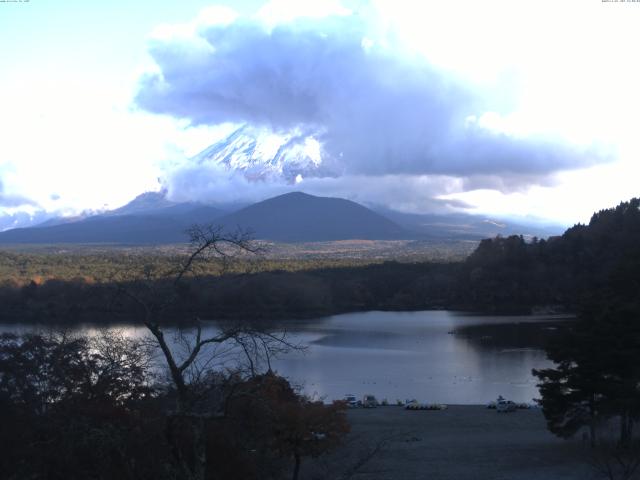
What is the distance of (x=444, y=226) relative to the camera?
177 m

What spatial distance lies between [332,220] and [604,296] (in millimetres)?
138313

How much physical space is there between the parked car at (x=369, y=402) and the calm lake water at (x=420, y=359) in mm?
908

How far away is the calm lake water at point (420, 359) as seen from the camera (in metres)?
22.1

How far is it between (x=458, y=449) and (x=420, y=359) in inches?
589

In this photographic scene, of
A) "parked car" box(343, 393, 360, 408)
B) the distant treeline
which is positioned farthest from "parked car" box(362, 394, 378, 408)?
the distant treeline

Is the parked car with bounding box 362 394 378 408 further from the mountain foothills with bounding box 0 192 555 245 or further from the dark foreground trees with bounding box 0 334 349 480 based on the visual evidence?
the mountain foothills with bounding box 0 192 555 245

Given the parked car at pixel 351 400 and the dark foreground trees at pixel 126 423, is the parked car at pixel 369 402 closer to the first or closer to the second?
the parked car at pixel 351 400

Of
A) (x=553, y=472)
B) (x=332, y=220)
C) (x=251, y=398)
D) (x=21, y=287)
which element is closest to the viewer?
(x=251, y=398)

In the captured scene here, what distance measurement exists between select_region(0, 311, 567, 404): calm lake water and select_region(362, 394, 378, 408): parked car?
35.8 inches

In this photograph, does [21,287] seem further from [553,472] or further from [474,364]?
[553,472]

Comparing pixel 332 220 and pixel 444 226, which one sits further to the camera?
pixel 444 226

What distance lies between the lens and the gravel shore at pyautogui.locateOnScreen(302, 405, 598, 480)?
11.0m

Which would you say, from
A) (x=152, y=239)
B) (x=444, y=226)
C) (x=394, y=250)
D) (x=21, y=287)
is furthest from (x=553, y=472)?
(x=444, y=226)

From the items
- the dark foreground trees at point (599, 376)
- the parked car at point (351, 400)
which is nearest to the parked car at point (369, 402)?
the parked car at point (351, 400)
